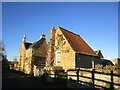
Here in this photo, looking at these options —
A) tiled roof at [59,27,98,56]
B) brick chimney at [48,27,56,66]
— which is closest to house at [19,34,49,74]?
brick chimney at [48,27,56,66]

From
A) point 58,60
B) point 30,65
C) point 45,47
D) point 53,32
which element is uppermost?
point 53,32

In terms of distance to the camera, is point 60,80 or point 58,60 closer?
point 60,80

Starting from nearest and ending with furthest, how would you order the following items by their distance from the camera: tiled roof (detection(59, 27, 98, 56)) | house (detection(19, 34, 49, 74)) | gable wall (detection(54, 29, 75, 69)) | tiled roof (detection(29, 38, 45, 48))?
gable wall (detection(54, 29, 75, 69))
tiled roof (detection(59, 27, 98, 56))
house (detection(19, 34, 49, 74))
tiled roof (detection(29, 38, 45, 48))

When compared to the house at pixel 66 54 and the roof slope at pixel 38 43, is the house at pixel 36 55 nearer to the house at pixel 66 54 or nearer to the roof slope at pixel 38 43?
the roof slope at pixel 38 43

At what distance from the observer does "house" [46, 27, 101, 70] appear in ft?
64.2

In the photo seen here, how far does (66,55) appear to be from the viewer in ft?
66.8

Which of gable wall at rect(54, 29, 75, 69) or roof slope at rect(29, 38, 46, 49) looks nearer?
gable wall at rect(54, 29, 75, 69)

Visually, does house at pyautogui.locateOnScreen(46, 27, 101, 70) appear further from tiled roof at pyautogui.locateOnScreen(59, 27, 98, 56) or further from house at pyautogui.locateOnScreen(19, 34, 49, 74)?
house at pyautogui.locateOnScreen(19, 34, 49, 74)

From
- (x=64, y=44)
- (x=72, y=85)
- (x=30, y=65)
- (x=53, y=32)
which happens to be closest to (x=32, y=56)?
(x=30, y=65)

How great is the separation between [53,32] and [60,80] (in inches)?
461

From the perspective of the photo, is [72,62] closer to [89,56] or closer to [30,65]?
[89,56]

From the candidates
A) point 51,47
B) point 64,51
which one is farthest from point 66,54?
point 51,47

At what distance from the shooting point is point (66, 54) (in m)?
20.4

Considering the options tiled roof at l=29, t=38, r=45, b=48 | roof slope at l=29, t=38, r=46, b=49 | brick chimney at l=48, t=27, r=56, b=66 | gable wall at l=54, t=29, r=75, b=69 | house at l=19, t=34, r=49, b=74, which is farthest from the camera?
tiled roof at l=29, t=38, r=45, b=48
